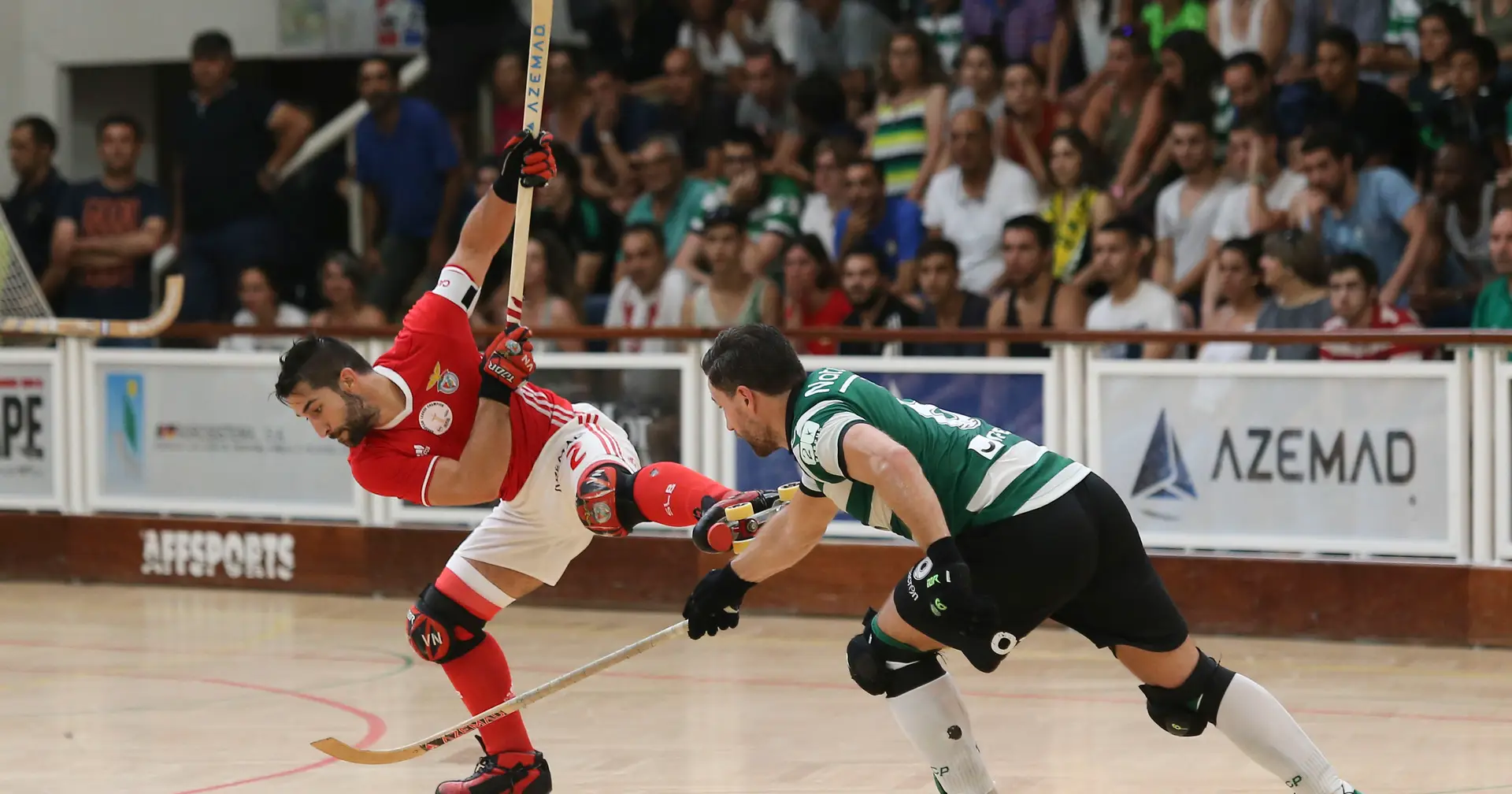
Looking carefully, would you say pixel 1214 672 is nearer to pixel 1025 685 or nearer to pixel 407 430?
pixel 407 430

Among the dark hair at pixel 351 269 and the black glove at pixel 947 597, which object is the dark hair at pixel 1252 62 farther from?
the black glove at pixel 947 597

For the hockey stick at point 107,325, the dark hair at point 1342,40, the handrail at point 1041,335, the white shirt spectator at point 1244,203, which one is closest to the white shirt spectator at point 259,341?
the handrail at point 1041,335

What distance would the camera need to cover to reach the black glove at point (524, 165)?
5680mm

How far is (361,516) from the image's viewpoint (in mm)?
9789

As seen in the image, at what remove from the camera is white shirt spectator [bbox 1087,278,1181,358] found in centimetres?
883

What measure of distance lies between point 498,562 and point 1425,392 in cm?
424

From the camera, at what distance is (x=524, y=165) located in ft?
18.6

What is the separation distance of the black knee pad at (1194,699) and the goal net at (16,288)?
7.56 metres

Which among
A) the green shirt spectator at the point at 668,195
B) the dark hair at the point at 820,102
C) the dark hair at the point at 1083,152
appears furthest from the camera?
the dark hair at the point at 820,102

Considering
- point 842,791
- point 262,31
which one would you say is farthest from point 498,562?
point 262,31

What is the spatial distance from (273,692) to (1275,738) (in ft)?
14.2

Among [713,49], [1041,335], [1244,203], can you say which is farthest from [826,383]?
[713,49]

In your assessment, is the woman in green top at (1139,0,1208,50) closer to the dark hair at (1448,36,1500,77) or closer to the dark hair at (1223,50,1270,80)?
the dark hair at (1223,50,1270,80)

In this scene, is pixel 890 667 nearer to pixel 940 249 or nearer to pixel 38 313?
pixel 940 249
